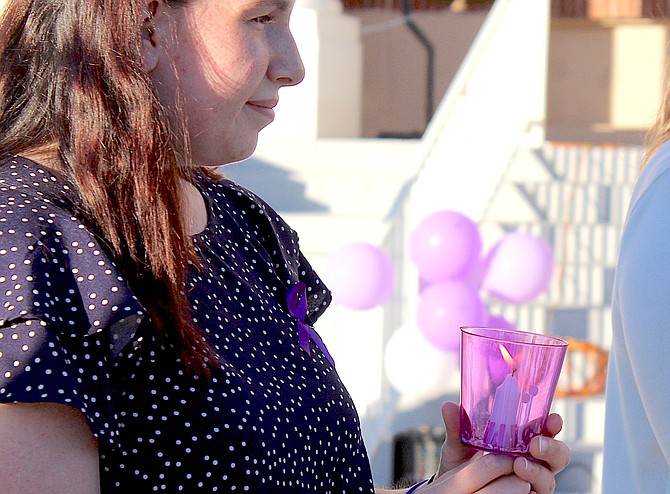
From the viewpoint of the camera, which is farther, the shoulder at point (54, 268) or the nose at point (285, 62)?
the nose at point (285, 62)

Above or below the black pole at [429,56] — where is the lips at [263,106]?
below

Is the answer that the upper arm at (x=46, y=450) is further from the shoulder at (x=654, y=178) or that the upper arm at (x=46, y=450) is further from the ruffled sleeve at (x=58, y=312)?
the shoulder at (x=654, y=178)

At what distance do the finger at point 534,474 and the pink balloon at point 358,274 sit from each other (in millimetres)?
3207

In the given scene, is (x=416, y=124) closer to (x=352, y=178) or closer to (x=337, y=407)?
(x=352, y=178)

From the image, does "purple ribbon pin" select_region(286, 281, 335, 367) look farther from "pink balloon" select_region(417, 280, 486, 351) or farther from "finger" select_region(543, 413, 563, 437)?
"pink balloon" select_region(417, 280, 486, 351)

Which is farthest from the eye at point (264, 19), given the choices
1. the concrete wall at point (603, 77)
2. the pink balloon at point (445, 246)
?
the concrete wall at point (603, 77)

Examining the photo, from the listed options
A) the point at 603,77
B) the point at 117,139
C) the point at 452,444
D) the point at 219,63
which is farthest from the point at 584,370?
the point at 603,77

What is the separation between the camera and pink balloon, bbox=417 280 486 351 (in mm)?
4332

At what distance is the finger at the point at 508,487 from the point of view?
130cm

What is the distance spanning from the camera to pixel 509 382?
1270 mm

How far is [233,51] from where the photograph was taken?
4.17 ft

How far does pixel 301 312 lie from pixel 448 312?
9.46 ft

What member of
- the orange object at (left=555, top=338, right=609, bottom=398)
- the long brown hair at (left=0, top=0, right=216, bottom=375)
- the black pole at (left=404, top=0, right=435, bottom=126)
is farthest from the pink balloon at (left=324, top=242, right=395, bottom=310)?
the black pole at (left=404, top=0, right=435, bottom=126)

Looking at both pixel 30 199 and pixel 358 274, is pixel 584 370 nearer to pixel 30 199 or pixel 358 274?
pixel 358 274
